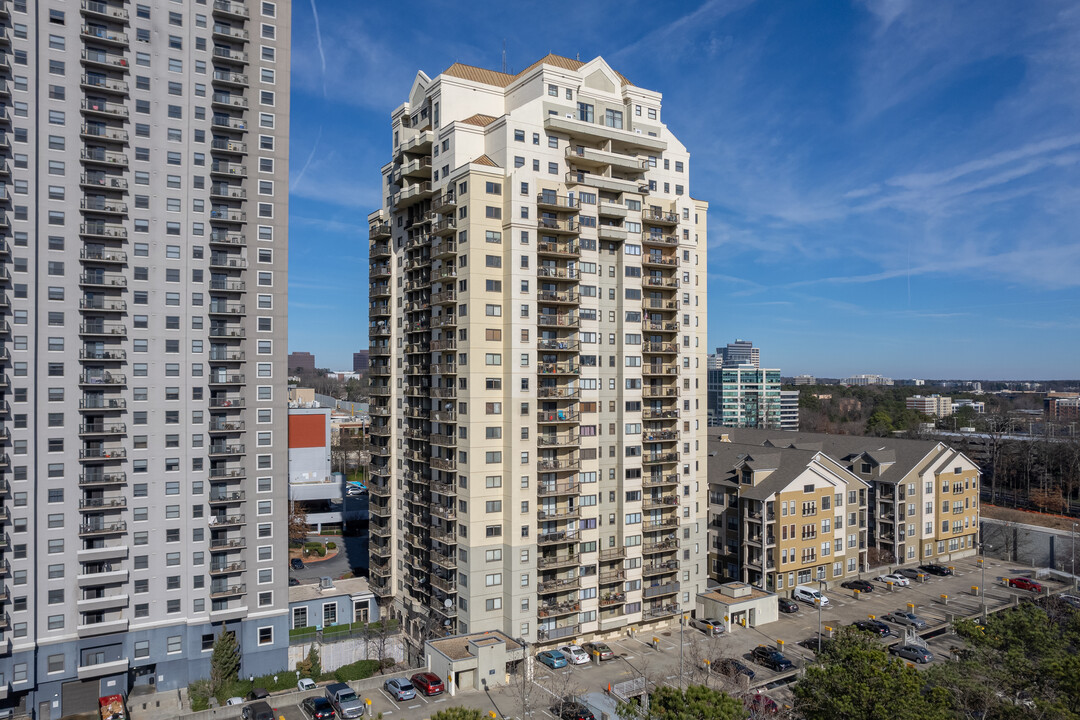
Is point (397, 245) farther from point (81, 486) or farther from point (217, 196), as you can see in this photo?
point (81, 486)

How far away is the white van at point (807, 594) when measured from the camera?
74.7m

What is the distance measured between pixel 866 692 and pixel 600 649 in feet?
88.2

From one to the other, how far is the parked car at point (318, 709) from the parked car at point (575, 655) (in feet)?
63.5

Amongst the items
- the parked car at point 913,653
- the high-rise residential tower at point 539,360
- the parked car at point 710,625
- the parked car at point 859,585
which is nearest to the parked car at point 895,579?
the parked car at point 859,585

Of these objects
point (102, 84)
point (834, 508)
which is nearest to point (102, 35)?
point (102, 84)

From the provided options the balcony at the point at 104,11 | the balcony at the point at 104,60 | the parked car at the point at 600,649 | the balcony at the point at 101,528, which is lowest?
the parked car at the point at 600,649

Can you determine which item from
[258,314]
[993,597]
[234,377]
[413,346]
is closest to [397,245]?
[413,346]

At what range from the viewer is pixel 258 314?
199 ft

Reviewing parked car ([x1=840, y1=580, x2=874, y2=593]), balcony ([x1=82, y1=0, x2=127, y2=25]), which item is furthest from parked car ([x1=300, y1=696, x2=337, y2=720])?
parked car ([x1=840, y1=580, x2=874, y2=593])

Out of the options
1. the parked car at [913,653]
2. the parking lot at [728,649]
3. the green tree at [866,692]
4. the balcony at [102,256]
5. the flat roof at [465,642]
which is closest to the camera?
the green tree at [866,692]

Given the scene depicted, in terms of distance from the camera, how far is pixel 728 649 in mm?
61625

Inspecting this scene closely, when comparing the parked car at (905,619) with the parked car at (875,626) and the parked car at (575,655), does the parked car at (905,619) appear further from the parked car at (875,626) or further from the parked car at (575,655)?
the parked car at (575,655)

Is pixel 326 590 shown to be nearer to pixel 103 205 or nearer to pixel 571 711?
pixel 571 711

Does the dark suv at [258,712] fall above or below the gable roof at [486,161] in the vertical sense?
below
